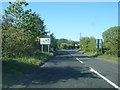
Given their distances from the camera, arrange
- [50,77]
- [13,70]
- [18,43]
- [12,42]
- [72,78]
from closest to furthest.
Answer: [72,78]
[50,77]
[13,70]
[12,42]
[18,43]

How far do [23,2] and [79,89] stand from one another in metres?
20.7

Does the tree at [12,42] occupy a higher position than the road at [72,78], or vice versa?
the tree at [12,42]

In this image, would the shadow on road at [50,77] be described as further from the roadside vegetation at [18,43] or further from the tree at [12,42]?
the tree at [12,42]

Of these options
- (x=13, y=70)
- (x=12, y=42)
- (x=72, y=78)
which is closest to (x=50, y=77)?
(x=72, y=78)

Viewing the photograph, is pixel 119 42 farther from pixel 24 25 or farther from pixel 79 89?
pixel 79 89

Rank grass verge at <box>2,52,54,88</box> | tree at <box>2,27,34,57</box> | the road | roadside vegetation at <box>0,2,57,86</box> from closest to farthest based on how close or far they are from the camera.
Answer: the road
grass verge at <box>2,52,54,88</box>
roadside vegetation at <box>0,2,57,86</box>
tree at <box>2,27,34,57</box>

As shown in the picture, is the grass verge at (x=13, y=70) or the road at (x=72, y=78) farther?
the grass verge at (x=13, y=70)

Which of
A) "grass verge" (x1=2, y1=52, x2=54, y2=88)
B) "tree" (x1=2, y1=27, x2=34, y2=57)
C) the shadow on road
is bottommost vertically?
the shadow on road

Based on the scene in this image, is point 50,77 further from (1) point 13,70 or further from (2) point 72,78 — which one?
(1) point 13,70

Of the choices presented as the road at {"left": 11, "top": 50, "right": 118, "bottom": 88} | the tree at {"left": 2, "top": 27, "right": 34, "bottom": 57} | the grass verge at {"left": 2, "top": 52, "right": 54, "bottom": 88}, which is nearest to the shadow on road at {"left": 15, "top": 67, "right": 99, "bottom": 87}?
the road at {"left": 11, "top": 50, "right": 118, "bottom": 88}

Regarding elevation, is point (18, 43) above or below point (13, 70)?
above

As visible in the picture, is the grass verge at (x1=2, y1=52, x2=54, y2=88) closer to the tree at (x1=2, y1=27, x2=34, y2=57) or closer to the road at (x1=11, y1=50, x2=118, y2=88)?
the road at (x1=11, y1=50, x2=118, y2=88)

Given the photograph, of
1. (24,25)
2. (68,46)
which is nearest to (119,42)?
(24,25)

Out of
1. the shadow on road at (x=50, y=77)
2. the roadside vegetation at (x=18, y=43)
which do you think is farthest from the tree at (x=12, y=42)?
the shadow on road at (x=50, y=77)
